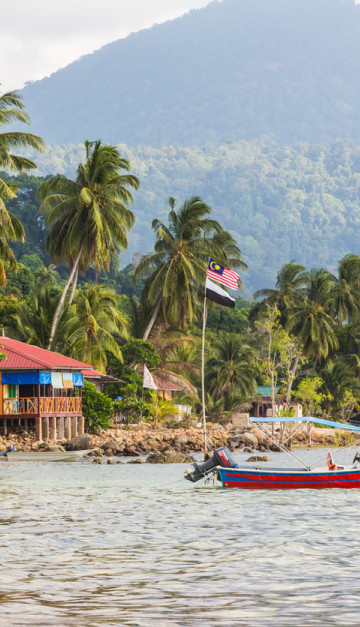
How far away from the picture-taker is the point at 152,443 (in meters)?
43.9

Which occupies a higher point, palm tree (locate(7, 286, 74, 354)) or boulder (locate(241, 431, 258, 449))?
palm tree (locate(7, 286, 74, 354))

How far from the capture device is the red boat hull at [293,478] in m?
24.2

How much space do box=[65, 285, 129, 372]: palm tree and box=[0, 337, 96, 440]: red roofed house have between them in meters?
4.34

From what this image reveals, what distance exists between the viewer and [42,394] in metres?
43.7

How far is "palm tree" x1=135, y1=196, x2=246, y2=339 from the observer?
56188mm

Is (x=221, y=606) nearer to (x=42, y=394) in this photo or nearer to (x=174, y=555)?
(x=174, y=555)

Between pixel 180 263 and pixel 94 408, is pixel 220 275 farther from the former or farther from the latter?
pixel 180 263

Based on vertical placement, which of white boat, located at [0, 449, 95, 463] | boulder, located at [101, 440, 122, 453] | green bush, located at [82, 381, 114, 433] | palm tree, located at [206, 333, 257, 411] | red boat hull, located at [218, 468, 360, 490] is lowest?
red boat hull, located at [218, 468, 360, 490]

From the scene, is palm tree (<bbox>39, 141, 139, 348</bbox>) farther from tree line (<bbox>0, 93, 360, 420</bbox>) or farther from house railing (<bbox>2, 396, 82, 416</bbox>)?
house railing (<bbox>2, 396, 82, 416</bbox>)

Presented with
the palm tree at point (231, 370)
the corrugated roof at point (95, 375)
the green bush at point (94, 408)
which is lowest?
the green bush at point (94, 408)

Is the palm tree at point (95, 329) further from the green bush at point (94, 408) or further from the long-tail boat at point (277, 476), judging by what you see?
the long-tail boat at point (277, 476)

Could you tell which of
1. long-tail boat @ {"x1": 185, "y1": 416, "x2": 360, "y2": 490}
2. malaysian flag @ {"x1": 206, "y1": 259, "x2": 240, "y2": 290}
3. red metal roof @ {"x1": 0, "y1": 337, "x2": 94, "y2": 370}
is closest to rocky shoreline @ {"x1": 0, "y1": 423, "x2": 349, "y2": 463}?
red metal roof @ {"x1": 0, "y1": 337, "x2": 94, "y2": 370}

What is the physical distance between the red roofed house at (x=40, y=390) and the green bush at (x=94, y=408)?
1.41 meters

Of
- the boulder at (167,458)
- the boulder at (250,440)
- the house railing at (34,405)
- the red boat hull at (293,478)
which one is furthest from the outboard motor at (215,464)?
the boulder at (250,440)
